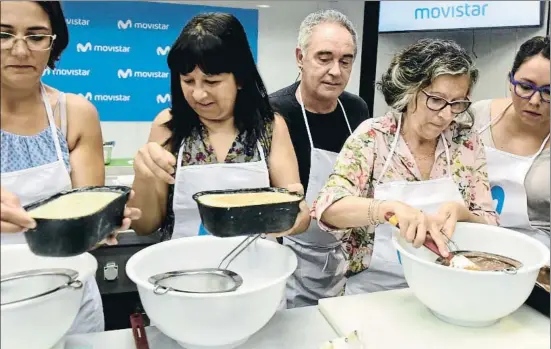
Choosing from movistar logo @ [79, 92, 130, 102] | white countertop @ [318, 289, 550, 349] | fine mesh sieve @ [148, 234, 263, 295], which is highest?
movistar logo @ [79, 92, 130, 102]

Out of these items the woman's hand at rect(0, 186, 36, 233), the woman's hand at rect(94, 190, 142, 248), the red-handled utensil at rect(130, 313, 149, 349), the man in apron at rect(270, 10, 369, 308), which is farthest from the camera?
the man in apron at rect(270, 10, 369, 308)

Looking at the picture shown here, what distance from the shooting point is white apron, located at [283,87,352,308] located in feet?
3.49

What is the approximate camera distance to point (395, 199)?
1.08 meters

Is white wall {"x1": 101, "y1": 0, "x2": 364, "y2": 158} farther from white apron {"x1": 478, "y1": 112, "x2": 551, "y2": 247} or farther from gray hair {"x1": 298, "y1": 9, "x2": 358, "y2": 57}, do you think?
white apron {"x1": 478, "y1": 112, "x2": 551, "y2": 247}

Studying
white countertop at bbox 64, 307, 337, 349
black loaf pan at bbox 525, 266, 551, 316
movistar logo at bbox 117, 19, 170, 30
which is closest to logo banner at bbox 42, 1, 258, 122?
movistar logo at bbox 117, 19, 170, 30

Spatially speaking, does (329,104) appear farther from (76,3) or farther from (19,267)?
(19,267)

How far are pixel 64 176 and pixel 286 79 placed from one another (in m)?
0.44

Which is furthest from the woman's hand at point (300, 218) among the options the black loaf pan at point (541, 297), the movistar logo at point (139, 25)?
the black loaf pan at point (541, 297)

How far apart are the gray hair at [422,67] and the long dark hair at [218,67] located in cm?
30

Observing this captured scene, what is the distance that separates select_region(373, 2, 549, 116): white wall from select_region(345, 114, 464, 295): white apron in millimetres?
144

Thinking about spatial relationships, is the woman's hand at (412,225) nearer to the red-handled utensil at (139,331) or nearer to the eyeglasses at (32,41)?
the red-handled utensil at (139,331)

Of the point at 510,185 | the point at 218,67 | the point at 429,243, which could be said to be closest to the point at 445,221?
the point at 429,243

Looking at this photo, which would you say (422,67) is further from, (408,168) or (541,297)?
(541,297)

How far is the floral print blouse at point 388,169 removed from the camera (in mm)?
1093
